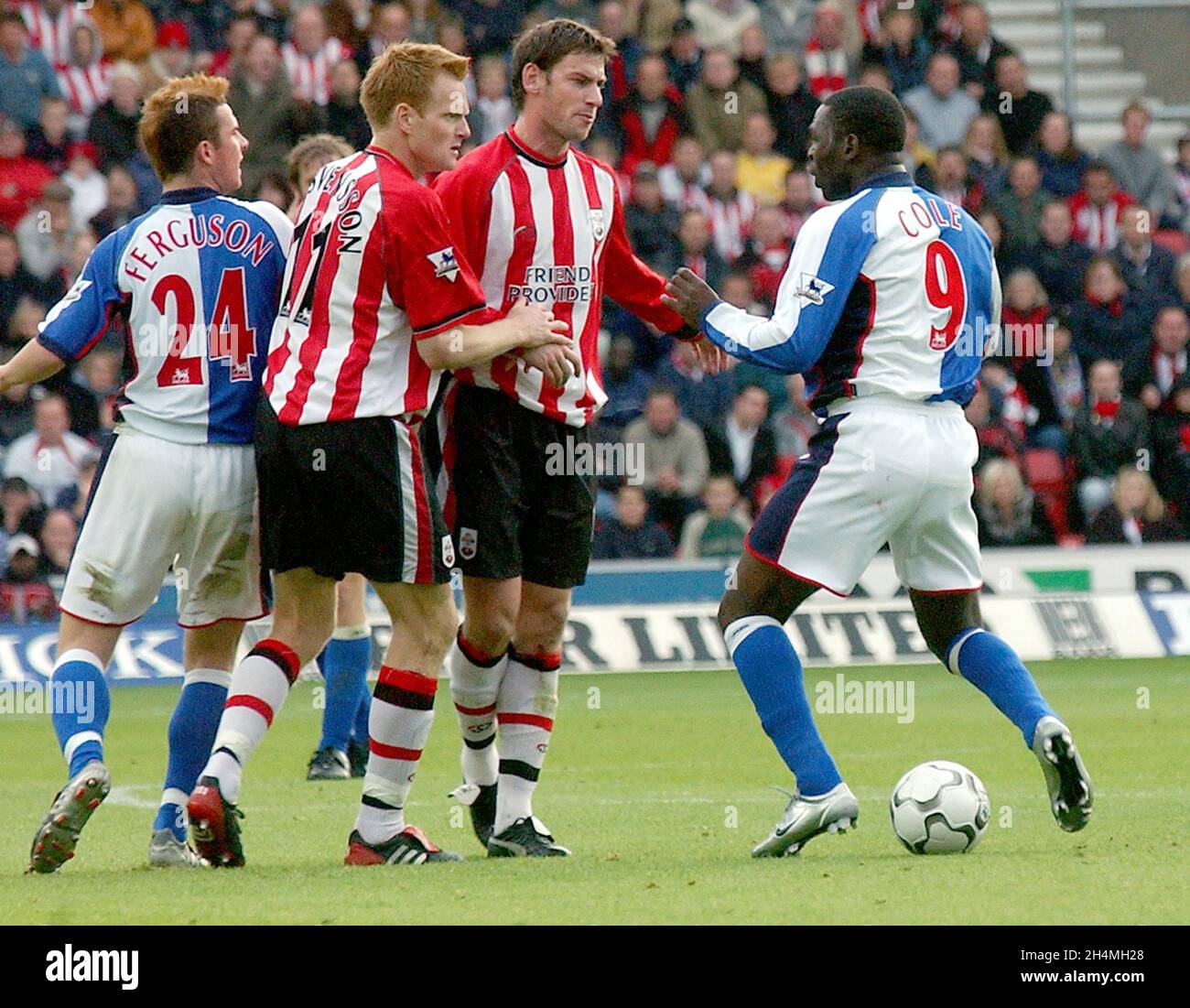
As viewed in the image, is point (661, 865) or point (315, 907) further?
point (661, 865)

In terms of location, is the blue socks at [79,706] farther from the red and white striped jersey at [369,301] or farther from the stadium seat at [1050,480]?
the stadium seat at [1050,480]

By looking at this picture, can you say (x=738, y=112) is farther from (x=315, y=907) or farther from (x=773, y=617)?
(x=315, y=907)

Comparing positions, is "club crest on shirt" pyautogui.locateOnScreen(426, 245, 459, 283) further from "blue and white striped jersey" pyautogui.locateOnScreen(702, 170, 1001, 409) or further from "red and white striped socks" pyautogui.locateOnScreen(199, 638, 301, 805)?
"red and white striped socks" pyautogui.locateOnScreen(199, 638, 301, 805)

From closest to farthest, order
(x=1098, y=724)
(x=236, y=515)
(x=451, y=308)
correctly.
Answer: (x=451, y=308) < (x=236, y=515) < (x=1098, y=724)

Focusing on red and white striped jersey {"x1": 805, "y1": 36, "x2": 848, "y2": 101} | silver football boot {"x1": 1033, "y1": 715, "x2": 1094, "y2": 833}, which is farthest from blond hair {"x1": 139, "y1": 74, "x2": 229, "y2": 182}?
red and white striped jersey {"x1": 805, "y1": 36, "x2": 848, "y2": 101}

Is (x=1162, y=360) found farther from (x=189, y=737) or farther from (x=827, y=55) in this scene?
(x=189, y=737)

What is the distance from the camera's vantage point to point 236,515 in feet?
20.9

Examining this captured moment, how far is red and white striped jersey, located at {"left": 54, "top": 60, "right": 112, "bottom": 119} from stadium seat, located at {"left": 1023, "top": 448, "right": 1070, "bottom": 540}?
8.03 meters

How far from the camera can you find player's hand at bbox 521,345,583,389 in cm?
621

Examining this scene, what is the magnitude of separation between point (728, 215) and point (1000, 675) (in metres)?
10.9

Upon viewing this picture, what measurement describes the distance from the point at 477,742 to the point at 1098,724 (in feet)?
15.2

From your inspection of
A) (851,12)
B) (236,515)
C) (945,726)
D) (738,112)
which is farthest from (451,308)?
(851,12)

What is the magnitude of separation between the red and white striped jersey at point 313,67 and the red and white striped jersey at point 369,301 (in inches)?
426

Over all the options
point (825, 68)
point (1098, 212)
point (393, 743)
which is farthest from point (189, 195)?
point (825, 68)
